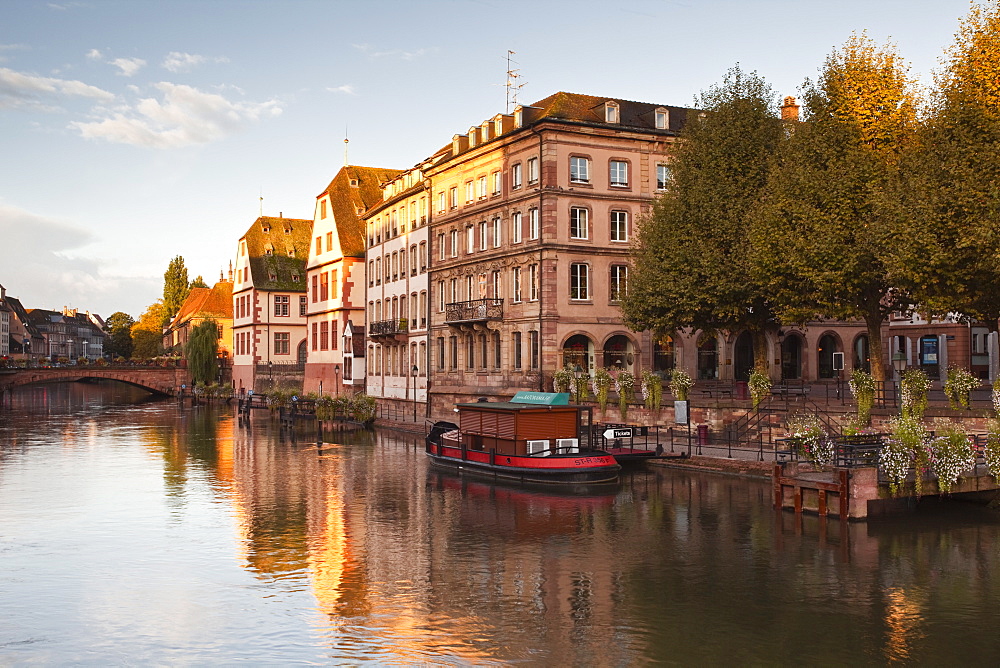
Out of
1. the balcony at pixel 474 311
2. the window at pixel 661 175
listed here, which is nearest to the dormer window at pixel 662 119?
the window at pixel 661 175

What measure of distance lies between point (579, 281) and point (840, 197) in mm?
19246

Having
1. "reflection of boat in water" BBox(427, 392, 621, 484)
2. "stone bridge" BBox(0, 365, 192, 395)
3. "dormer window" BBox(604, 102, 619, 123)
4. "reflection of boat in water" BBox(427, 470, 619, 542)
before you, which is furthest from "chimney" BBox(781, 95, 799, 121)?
"stone bridge" BBox(0, 365, 192, 395)

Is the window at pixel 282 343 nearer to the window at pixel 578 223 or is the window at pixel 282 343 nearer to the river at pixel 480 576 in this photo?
the window at pixel 578 223

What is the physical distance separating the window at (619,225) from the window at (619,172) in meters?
1.65

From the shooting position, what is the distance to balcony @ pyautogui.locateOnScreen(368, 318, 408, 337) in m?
72.8

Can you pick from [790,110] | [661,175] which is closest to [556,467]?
[661,175]

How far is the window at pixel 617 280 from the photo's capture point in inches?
2194

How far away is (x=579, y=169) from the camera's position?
5544 cm

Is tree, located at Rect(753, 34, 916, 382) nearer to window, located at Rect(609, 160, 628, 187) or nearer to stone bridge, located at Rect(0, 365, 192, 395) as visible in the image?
window, located at Rect(609, 160, 628, 187)

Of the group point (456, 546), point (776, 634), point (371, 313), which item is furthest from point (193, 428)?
point (776, 634)

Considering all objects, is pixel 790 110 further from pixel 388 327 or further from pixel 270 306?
pixel 270 306

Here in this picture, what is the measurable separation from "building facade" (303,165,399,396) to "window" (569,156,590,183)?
34820mm

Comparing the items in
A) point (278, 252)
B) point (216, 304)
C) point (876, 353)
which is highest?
point (278, 252)

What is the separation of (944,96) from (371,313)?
177 feet
